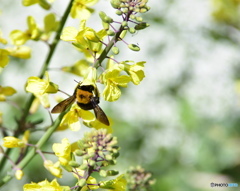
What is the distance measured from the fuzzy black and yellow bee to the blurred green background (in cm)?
181

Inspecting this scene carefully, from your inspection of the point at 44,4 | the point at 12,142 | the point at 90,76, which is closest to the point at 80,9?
the point at 44,4

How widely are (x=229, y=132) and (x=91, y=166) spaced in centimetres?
228

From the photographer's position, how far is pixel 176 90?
3604 mm

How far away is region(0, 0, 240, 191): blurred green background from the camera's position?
3164 mm

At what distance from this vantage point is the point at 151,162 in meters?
3.10

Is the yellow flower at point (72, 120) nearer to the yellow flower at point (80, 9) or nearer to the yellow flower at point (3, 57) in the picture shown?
the yellow flower at point (3, 57)

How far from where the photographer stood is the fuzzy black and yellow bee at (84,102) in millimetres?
1274

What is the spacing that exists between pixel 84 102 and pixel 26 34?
52cm

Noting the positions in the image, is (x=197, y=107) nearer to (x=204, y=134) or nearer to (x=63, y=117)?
(x=204, y=134)

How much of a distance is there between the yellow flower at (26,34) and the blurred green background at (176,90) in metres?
1.53

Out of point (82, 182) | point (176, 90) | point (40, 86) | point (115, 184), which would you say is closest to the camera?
point (82, 182)

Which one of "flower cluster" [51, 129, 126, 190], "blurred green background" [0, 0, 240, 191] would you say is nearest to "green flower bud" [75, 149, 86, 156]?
"flower cluster" [51, 129, 126, 190]

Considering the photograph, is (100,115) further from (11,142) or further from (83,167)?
(11,142)

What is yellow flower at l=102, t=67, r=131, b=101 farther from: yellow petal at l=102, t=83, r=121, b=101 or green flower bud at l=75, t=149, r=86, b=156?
green flower bud at l=75, t=149, r=86, b=156
